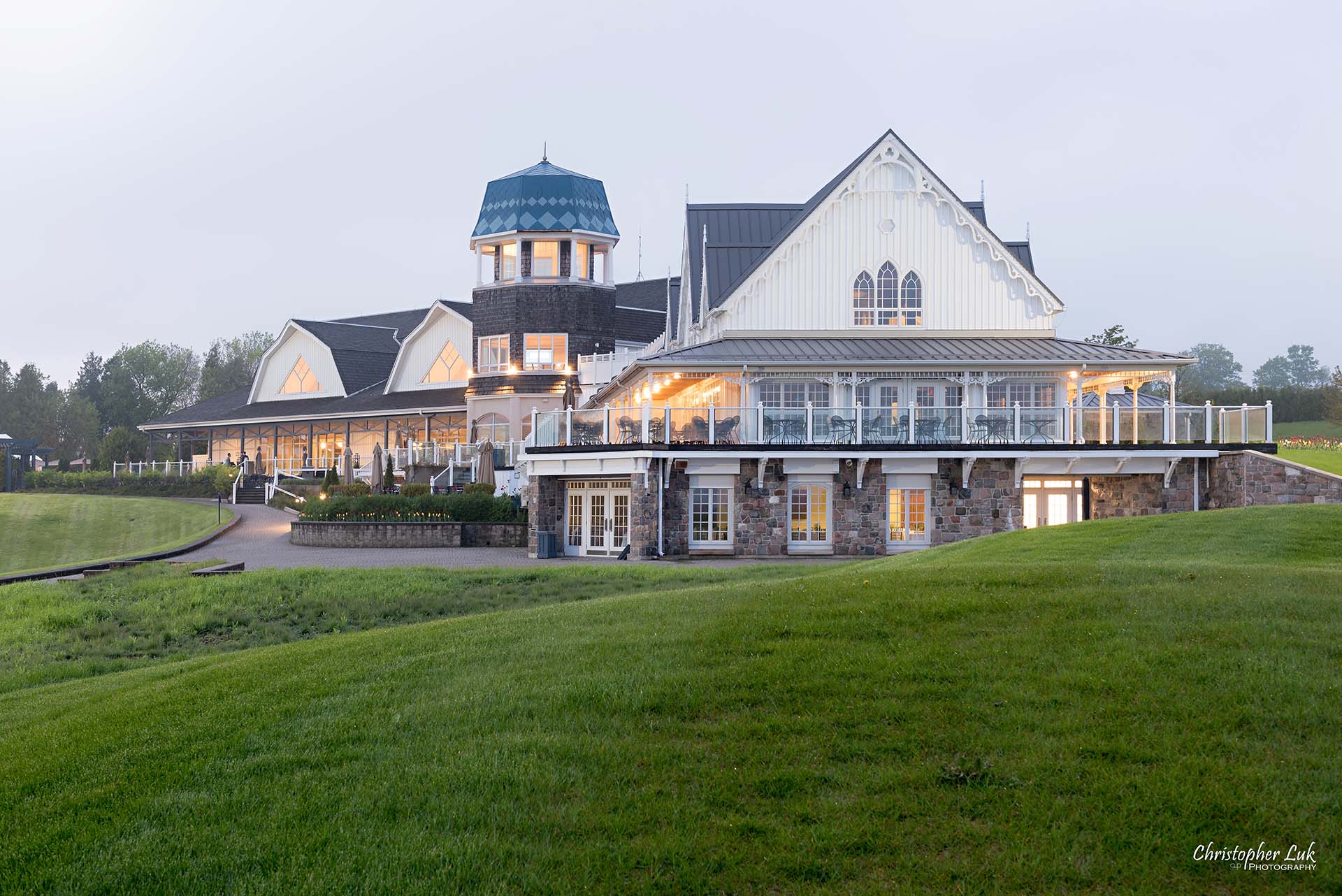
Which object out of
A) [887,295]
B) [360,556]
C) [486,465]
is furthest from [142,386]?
[887,295]

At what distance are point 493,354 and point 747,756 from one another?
44998 mm

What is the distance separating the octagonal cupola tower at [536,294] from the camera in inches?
1957

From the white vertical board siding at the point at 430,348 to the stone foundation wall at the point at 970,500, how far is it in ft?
103

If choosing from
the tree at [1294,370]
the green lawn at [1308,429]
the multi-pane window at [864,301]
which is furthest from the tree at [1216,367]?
the multi-pane window at [864,301]

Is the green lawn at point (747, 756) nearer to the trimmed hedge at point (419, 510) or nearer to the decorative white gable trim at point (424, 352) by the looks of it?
the trimmed hedge at point (419, 510)

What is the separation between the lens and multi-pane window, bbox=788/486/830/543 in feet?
101

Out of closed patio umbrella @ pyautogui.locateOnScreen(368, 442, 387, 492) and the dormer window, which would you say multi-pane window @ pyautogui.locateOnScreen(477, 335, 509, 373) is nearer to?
closed patio umbrella @ pyautogui.locateOnScreen(368, 442, 387, 492)

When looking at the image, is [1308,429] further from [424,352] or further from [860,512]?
[424,352]

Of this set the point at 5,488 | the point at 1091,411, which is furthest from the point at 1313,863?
the point at 5,488

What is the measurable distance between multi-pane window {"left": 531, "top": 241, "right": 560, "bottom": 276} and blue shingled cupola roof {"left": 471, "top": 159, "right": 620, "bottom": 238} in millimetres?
821

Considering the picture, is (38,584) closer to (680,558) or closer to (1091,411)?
(680,558)

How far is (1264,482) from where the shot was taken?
2941 cm

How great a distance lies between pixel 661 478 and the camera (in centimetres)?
3012

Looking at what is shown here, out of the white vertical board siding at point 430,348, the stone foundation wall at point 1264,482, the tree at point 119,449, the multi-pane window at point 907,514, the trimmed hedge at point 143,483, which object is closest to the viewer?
the stone foundation wall at point 1264,482
